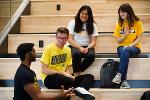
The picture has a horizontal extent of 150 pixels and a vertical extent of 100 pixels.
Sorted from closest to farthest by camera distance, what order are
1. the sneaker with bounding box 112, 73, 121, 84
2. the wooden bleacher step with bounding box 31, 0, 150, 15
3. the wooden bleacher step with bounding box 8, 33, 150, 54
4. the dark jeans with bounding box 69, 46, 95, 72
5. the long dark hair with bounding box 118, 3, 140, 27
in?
the sneaker with bounding box 112, 73, 121, 84 < the dark jeans with bounding box 69, 46, 95, 72 < the long dark hair with bounding box 118, 3, 140, 27 < the wooden bleacher step with bounding box 8, 33, 150, 54 < the wooden bleacher step with bounding box 31, 0, 150, 15

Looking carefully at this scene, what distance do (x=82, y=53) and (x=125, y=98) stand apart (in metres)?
0.64

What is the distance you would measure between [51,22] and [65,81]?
1.39 metres

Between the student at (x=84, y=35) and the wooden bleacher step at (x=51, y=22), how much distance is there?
58cm

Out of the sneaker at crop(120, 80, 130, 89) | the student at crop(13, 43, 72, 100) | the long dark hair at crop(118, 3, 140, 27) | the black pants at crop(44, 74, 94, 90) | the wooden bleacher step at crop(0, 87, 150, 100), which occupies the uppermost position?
the long dark hair at crop(118, 3, 140, 27)

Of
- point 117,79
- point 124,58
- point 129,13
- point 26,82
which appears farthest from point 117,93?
point 26,82

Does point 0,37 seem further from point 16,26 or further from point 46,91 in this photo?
point 46,91

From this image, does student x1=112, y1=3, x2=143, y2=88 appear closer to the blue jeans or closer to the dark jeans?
the blue jeans

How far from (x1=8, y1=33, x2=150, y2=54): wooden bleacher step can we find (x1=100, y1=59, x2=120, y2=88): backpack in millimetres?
590

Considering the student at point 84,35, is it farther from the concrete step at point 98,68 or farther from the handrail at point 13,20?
the handrail at point 13,20

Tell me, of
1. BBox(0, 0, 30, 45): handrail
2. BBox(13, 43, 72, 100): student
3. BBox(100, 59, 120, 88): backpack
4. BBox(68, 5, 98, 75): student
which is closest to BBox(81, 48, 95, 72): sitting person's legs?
BBox(68, 5, 98, 75): student

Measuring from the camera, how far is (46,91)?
12.2ft

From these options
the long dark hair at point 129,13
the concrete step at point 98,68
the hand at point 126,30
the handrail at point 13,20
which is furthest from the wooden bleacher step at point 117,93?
the handrail at point 13,20

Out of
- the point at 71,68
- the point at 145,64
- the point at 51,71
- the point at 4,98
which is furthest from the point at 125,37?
the point at 4,98

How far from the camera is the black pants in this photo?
3.68 meters
